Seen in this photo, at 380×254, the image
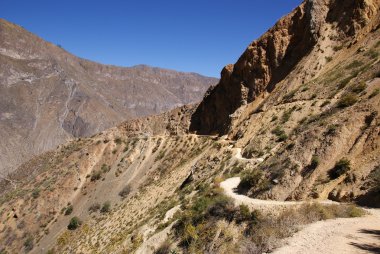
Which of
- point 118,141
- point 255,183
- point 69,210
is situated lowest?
point 69,210

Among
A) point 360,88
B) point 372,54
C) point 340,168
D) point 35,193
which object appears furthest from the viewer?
point 35,193

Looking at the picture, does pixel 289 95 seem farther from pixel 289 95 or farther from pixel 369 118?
pixel 369 118

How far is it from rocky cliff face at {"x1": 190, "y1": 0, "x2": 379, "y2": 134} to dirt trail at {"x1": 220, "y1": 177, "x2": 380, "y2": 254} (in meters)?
22.4

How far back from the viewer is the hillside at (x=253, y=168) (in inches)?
572

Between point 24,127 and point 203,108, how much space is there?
115m

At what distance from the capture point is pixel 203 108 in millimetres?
55781

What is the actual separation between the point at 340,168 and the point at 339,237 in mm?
4970

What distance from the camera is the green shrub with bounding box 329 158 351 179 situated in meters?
15.7

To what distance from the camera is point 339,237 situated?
1152cm

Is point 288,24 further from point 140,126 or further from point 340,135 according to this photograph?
point 140,126

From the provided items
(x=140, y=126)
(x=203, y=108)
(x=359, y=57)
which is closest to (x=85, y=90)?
(x=140, y=126)

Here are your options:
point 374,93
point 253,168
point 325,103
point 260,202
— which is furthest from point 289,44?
point 260,202

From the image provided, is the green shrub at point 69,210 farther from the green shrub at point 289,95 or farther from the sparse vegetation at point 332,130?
the sparse vegetation at point 332,130

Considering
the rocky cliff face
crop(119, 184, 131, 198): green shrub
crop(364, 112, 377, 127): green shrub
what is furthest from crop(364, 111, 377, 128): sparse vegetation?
crop(119, 184, 131, 198): green shrub
